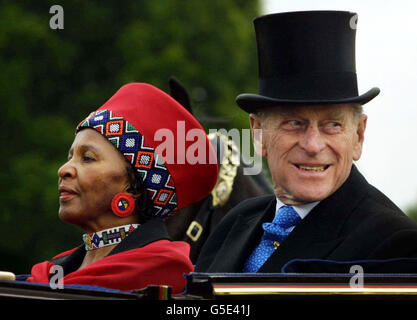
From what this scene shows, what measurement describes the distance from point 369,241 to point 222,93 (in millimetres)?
10871

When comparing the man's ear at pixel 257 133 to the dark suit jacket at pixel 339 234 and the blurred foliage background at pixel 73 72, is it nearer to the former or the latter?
the dark suit jacket at pixel 339 234

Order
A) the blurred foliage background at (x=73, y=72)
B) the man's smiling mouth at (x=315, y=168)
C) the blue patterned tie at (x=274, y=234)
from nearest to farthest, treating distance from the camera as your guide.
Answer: the man's smiling mouth at (x=315, y=168) → the blue patterned tie at (x=274, y=234) → the blurred foliage background at (x=73, y=72)

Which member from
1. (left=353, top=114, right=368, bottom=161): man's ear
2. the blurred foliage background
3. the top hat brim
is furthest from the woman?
the blurred foliage background

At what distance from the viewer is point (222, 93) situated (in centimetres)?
1452

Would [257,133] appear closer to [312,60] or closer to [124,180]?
[312,60]

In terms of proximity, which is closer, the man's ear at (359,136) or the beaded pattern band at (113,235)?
the beaded pattern band at (113,235)

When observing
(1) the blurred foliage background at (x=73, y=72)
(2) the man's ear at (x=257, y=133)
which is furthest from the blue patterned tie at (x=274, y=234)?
(1) the blurred foliage background at (x=73, y=72)

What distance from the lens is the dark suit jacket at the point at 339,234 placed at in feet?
12.1

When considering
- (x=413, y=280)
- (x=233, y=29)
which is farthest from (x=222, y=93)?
(x=413, y=280)

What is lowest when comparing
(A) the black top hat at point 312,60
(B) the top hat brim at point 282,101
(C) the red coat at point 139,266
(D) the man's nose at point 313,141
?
(C) the red coat at point 139,266

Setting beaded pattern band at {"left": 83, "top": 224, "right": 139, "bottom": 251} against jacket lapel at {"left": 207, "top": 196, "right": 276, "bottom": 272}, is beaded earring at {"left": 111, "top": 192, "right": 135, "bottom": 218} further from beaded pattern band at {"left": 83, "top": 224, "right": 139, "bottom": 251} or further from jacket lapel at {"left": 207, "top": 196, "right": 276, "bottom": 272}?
jacket lapel at {"left": 207, "top": 196, "right": 276, "bottom": 272}

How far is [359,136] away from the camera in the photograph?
419cm

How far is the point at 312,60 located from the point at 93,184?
3.35 feet

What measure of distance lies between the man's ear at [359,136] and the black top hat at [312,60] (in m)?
0.13
